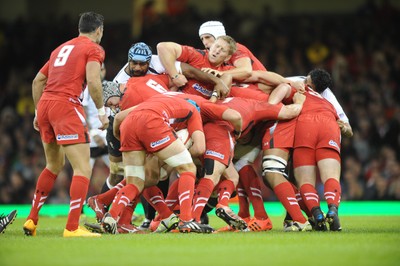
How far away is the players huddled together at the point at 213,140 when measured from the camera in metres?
8.61

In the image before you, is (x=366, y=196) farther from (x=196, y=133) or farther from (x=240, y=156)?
(x=196, y=133)

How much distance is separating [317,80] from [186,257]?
175 inches

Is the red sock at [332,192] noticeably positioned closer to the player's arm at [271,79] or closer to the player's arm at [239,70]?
the player's arm at [271,79]

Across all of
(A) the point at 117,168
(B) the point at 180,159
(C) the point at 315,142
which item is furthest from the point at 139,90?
(C) the point at 315,142

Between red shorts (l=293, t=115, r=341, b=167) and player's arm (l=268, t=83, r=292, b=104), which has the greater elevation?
player's arm (l=268, t=83, r=292, b=104)

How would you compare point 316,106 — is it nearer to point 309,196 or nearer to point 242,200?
point 309,196

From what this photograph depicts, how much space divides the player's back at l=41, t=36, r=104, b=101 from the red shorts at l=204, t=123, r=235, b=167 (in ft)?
4.90

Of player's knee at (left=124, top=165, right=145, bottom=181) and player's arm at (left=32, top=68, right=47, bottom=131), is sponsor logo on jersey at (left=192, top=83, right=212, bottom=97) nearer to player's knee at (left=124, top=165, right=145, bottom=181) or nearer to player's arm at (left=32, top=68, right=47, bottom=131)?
player's knee at (left=124, top=165, right=145, bottom=181)

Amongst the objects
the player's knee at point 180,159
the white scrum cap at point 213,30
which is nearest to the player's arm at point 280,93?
the white scrum cap at point 213,30

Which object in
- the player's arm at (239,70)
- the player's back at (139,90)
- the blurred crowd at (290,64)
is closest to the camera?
the player's back at (139,90)

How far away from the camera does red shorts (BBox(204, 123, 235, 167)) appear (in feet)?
29.8

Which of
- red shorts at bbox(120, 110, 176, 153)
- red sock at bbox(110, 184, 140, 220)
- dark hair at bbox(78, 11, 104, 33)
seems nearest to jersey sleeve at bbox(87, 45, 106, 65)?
dark hair at bbox(78, 11, 104, 33)

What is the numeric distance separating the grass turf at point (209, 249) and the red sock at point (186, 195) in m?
0.24

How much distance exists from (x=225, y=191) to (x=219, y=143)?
54 cm
